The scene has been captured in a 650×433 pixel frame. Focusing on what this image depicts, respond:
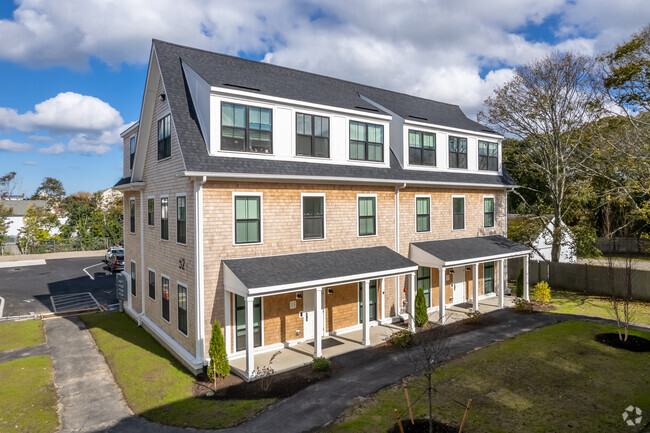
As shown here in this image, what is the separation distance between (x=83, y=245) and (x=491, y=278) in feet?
150

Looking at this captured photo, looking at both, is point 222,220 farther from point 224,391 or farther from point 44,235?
point 44,235

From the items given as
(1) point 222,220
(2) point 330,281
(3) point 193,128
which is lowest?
(2) point 330,281

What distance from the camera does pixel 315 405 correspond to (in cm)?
1009

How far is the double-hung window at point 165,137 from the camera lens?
567 inches

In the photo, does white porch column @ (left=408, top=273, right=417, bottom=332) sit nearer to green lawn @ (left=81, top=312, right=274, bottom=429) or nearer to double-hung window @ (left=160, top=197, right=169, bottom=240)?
green lawn @ (left=81, top=312, right=274, bottom=429)

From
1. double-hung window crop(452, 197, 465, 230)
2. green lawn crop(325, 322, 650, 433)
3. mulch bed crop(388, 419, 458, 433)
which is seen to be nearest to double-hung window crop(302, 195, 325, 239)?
green lawn crop(325, 322, 650, 433)

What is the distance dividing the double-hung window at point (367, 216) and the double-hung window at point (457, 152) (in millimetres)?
6247

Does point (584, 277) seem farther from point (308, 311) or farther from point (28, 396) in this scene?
point (28, 396)

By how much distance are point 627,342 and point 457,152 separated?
1119 centimetres

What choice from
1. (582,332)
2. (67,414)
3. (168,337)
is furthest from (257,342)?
(582,332)

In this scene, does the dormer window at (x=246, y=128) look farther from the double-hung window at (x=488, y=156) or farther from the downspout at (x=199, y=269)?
the double-hung window at (x=488, y=156)

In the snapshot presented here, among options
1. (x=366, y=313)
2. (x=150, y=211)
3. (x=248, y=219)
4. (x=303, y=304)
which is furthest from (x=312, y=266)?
(x=150, y=211)

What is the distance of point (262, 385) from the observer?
11.1 meters

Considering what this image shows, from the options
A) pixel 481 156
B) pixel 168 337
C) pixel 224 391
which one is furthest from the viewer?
pixel 481 156
